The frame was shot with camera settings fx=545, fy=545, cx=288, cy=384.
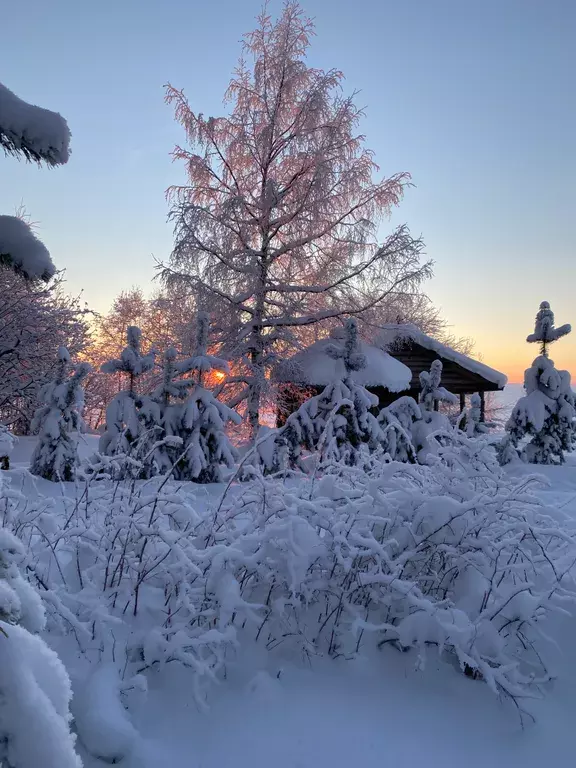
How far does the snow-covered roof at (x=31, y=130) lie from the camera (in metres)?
2.07

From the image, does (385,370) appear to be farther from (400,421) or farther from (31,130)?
(31,130)

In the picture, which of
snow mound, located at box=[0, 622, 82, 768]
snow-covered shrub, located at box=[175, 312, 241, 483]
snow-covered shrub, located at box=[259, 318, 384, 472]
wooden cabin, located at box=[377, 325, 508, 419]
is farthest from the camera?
wooden cabin, located at box=[377, 325, 508, 419]

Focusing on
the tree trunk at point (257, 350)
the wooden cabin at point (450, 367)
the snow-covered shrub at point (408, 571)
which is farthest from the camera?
the wooden cabin at point (450, 367)

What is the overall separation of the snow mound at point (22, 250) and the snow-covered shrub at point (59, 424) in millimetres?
8197

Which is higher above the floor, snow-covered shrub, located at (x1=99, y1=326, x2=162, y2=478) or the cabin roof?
the cabin roof

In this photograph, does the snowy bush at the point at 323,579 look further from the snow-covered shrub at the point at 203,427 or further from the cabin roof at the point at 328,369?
the cabin roof at the point at 328,369

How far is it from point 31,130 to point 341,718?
122 inches

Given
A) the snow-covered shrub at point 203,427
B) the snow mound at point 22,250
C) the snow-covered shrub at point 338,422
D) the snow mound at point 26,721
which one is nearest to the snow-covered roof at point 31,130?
the snow mound at point 22,250

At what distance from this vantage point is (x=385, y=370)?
17047 mm

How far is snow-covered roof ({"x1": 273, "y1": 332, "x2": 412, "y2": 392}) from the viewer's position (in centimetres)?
1452

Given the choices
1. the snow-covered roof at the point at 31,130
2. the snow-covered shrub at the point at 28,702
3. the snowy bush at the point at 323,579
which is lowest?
the snowy bush at the point at 323,579

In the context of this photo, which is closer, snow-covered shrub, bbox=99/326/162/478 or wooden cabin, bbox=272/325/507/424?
snow-covered shrub, bbox=99/326/162/478

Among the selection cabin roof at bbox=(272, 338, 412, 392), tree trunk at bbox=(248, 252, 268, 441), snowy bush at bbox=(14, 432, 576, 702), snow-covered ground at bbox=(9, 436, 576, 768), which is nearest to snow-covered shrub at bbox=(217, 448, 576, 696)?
snowy bush at bbox=(14, 432, 576, 702)

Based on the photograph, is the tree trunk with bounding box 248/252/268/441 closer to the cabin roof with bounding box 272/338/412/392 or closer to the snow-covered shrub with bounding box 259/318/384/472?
the cabin roof with bounding box 272/338/412/392
